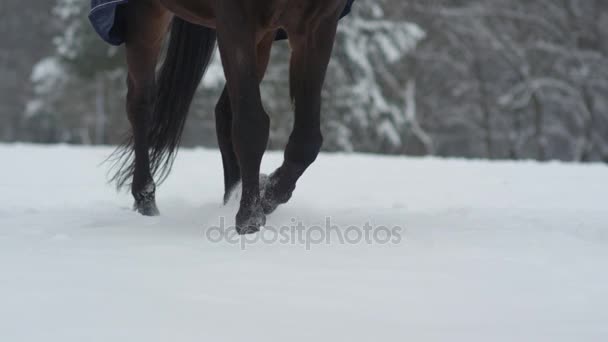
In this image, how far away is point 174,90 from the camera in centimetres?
457

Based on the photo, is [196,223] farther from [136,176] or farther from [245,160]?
[136,176]

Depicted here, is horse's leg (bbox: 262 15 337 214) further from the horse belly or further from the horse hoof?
the horse hoof

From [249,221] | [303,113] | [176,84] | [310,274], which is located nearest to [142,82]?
[176,84]

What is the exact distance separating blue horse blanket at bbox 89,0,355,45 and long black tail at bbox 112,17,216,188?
0.36m

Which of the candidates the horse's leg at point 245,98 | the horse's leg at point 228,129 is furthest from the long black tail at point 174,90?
the horse's leg at point 245,98

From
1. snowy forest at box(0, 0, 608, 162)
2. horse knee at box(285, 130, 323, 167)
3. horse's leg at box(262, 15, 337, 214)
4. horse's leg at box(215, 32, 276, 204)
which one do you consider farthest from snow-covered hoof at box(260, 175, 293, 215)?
snowy forest at box(0, 0, 608, 162)

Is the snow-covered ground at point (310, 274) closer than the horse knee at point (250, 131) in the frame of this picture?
Yes

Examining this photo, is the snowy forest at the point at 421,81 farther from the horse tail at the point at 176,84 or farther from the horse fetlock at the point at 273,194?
the horse fetlock at the point at 273,194

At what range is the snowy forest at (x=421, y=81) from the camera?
20.8m

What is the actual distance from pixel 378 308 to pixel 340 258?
613 millimetres

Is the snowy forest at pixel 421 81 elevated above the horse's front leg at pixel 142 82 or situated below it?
below

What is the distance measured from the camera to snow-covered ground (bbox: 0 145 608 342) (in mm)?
1796

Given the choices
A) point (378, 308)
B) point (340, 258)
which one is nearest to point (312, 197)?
point (340, 258)

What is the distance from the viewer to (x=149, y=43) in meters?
4.21
